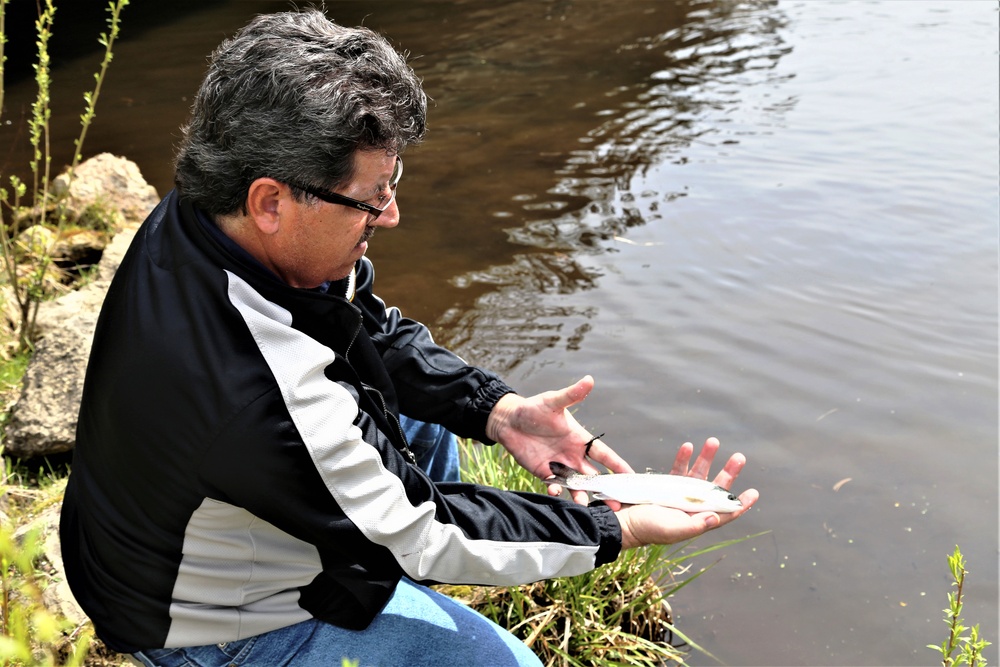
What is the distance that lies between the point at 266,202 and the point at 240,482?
0.66 meters

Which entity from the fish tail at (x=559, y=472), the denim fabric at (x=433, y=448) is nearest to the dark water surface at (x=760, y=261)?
the fish tail at (x=559, y=472)

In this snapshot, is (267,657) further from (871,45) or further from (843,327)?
(871,45)

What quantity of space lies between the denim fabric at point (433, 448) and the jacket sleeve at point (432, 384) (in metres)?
0.05

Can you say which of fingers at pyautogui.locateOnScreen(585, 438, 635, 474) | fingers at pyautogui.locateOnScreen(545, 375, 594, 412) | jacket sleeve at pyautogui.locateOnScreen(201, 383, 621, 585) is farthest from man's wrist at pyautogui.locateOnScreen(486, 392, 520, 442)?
jacket sleeve at pyautogui.locateOnScreen(201, 383, 621, 585)

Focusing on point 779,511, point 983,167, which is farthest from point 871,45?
point 779,511

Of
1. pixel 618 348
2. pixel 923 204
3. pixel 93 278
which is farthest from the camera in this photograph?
pixel 923 204

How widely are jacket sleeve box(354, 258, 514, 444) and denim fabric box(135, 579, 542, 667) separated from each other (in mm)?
754

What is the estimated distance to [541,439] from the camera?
3229mm

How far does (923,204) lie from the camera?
7008mm

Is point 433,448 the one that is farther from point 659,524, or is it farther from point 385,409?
point 659,524

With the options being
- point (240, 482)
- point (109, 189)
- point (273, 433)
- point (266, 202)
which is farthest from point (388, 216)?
point (109, 189)

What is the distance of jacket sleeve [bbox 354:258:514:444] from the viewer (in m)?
3.23

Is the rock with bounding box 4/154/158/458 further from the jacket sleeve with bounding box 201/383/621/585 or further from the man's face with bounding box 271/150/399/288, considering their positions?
the jacket sleeve with bounding box 201/383/621/585

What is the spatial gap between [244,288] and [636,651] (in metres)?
2.06
